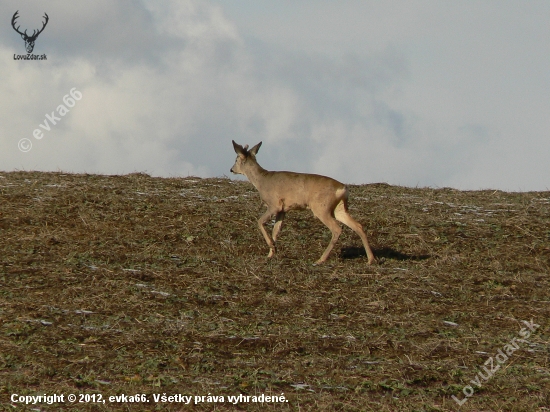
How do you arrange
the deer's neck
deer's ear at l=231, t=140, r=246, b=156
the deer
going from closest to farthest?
1. the deer
2. the deer's neck
3. deer's ear at l=231, t=140, r=246, b=156

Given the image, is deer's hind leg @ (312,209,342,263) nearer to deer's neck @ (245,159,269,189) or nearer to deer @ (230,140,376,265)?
deer @ (230,140,376,265)

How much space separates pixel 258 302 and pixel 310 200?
114 inches

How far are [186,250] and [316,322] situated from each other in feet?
12.1

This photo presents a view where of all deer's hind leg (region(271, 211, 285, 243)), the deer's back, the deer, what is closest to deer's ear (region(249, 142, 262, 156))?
the deer

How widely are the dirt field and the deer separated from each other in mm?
441

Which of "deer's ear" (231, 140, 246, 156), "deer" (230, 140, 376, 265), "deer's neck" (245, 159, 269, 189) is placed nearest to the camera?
"deer" (230, 140, 376, 265)

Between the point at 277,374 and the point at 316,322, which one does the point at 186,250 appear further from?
the point at 277,374

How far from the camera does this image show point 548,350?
952 cm

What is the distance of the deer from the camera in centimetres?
1309

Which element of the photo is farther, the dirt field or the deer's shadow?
the deer's shadow

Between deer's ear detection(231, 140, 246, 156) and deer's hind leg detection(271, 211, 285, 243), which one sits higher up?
deer's ear detection(231, 140, 246, 156)

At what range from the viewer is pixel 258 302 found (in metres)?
10.8

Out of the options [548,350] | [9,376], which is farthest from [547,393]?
[9,376]

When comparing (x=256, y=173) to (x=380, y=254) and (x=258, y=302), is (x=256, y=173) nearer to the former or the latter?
(x=380, y=254)
